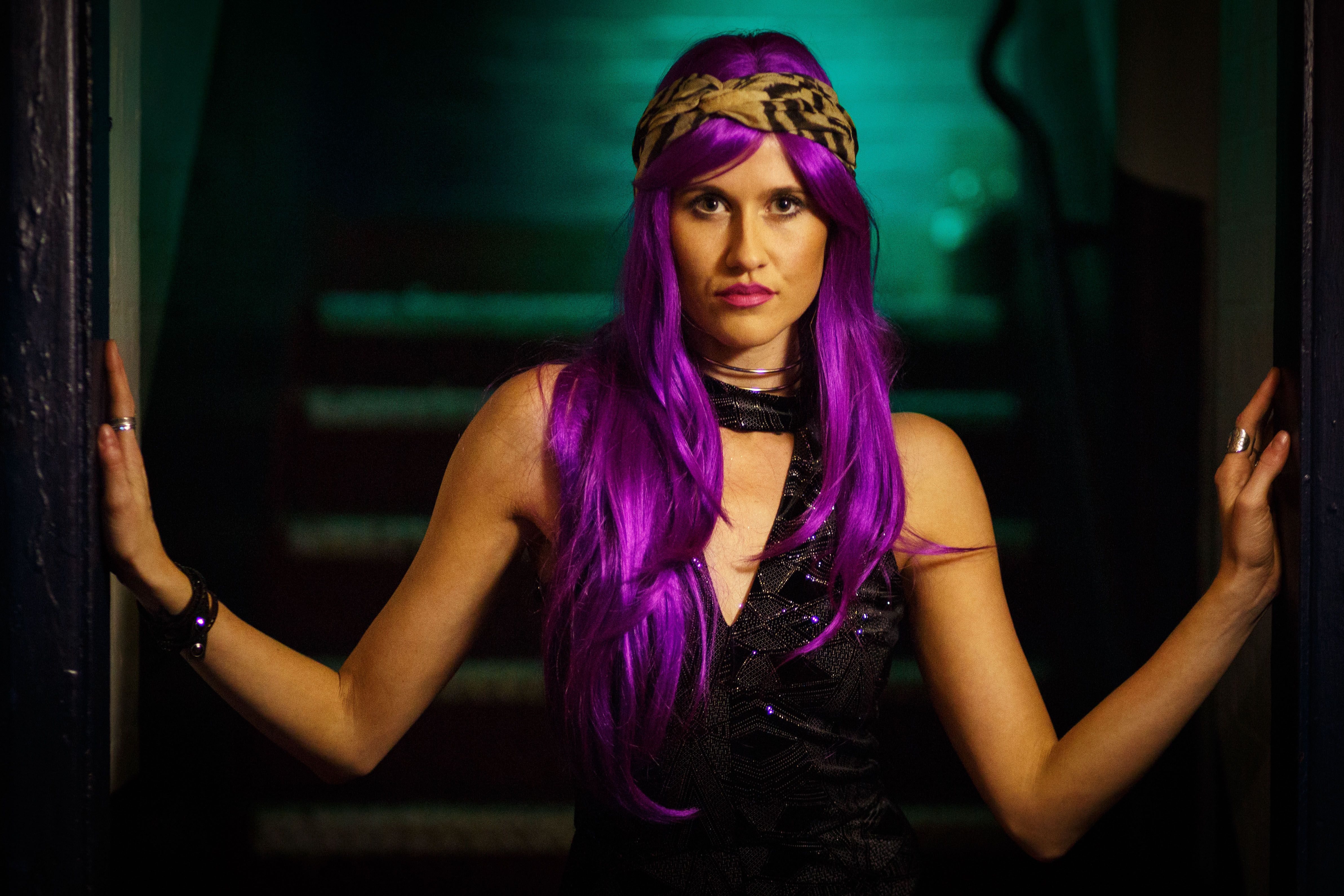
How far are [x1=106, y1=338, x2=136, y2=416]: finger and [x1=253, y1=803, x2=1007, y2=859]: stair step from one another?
1.60 m

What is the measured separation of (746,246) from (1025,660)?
785 mm

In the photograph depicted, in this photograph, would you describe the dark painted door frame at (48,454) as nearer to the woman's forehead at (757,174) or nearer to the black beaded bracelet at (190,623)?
the black beaded bracelet at (190,623)

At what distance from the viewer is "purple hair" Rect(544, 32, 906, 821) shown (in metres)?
1.45

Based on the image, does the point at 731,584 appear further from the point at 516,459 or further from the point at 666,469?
the point at 516,459

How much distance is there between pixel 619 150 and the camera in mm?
2557

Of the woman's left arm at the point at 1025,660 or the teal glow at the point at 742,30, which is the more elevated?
the teal glow at the point at 742,30

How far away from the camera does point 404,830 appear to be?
2.49 m

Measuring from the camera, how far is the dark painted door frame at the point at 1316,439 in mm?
1191

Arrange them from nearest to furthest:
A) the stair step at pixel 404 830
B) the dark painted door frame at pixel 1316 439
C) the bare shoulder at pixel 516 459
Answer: the dark painted door frame at pixel 1316 439 < the bare shoulder at pixel 516 459 < the stair step at pixel 404 830

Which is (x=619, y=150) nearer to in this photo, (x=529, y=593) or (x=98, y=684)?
(x=529, y=593)

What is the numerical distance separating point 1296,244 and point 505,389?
1070 mm

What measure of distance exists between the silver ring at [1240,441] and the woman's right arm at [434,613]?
0.92m

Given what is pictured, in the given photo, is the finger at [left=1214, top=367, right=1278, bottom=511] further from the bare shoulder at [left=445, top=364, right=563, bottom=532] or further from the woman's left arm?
the bare shoulder at [left=445, top=364, right=563, bottom=532]

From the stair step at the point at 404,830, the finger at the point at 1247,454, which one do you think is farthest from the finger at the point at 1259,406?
the stair step at the point at 404,830
